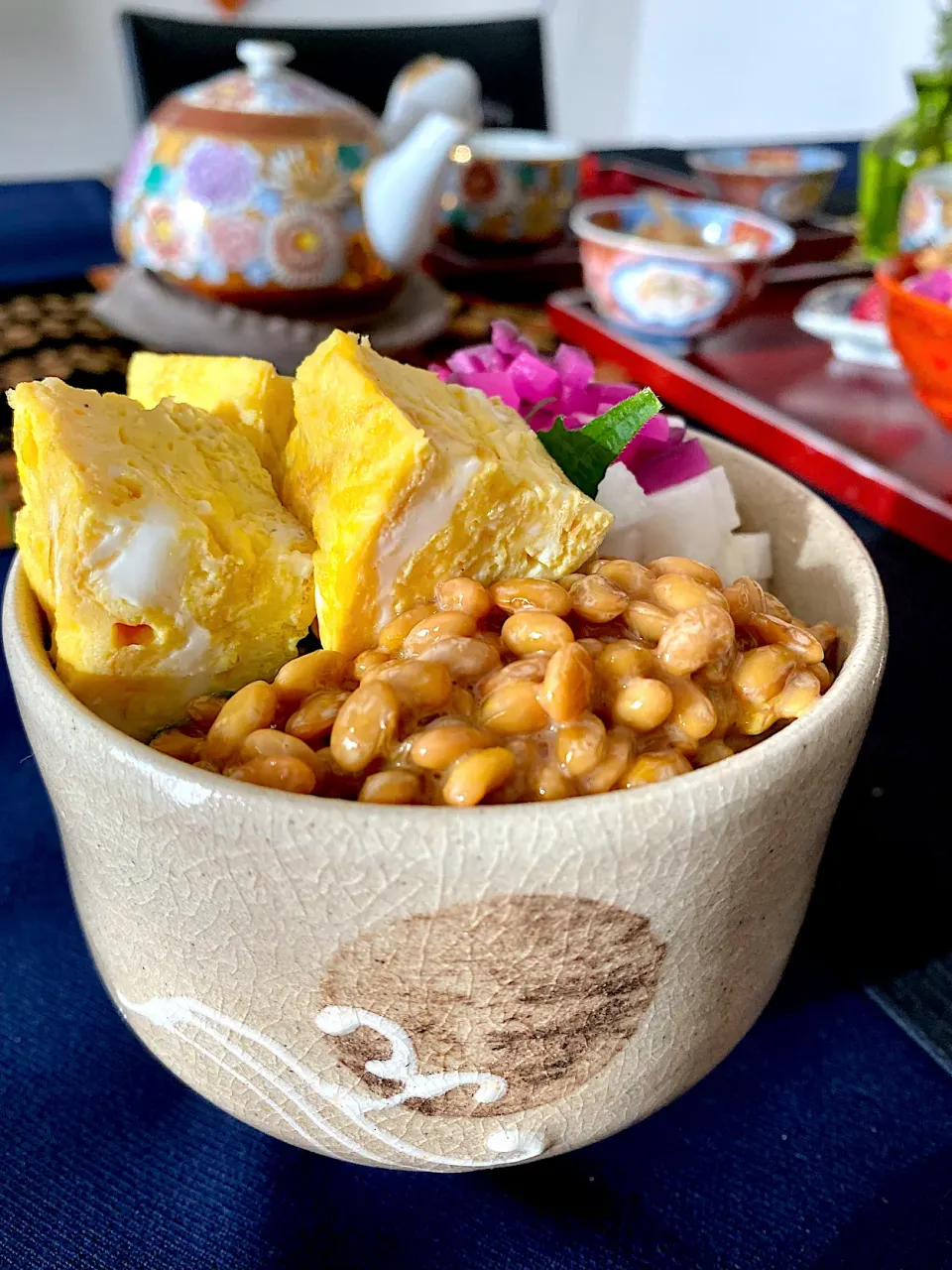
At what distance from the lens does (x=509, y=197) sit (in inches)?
50.5

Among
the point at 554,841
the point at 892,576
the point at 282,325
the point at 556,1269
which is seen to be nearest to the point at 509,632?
the point at 554,841

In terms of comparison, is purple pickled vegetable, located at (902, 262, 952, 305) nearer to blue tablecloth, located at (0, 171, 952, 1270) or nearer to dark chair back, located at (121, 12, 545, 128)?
blue tablecloth, located at (0, 171, 952, 1270)

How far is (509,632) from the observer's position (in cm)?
44

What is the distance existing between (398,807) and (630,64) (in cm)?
496

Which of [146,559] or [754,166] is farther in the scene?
[754,166]

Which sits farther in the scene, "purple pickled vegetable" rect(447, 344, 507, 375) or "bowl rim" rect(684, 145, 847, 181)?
"bowl rim" rect(684, 145, 847, 181)

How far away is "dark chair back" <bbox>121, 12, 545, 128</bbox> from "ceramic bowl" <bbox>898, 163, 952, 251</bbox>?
1082 millimetres

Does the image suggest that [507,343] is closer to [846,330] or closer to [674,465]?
[674,465]

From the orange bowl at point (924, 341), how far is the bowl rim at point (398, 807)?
0.39 metres

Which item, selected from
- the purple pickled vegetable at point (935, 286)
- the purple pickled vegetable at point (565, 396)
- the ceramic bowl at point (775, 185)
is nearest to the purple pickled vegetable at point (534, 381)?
the purple pickled vegetable at point (565, 396)

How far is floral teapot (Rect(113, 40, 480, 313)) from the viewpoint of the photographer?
1.05 metres

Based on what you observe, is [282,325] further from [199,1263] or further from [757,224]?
[199,1263]

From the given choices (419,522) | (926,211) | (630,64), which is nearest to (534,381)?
(419,522)

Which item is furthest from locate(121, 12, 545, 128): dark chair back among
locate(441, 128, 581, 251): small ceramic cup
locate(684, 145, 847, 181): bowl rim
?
locate(441, 128, 581, 251): small ceramic cup
